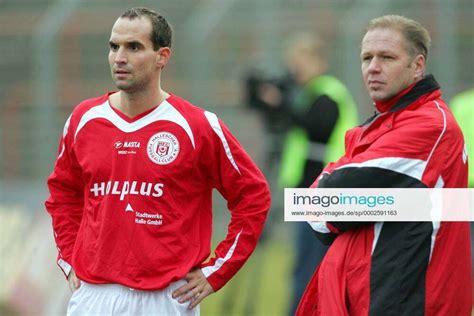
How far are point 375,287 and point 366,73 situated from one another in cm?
88

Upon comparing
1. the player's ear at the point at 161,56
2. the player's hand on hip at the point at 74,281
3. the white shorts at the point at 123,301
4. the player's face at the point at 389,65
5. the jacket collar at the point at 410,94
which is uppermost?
the player's ear at the point at 161,56

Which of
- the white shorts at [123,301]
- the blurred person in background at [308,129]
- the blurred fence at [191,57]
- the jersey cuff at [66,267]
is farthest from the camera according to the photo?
the blurred fence at [191,57]

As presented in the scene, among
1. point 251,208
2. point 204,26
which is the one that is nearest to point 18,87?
point 204,26

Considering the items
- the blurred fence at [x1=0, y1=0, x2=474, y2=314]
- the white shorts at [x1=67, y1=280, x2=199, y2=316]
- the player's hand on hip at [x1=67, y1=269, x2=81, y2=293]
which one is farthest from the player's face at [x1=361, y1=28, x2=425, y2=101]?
the blurred fence at [x1=0, y1=0, x2=474, y2=314]

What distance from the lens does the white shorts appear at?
455 centimetres

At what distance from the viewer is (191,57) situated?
10.0 meters

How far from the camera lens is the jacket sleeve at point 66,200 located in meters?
4.83

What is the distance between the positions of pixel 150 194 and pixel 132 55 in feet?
1.97

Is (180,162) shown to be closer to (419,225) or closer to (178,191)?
(178,191)

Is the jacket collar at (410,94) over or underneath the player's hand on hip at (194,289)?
over

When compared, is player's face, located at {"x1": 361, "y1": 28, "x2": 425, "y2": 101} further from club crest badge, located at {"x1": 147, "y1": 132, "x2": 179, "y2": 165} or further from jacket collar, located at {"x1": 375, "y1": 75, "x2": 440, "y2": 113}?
club crest badge, located at {"x1": 147, "y1": 132, "x2": 179, "y2": 165}

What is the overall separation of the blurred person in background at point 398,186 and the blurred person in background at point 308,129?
3102 millimetres

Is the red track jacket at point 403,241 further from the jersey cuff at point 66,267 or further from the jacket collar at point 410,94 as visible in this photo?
the jersey cuff at point 66,267

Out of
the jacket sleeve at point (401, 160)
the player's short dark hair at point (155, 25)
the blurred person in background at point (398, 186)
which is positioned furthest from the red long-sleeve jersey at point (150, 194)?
the jacket sleeve at point (401, 160)
